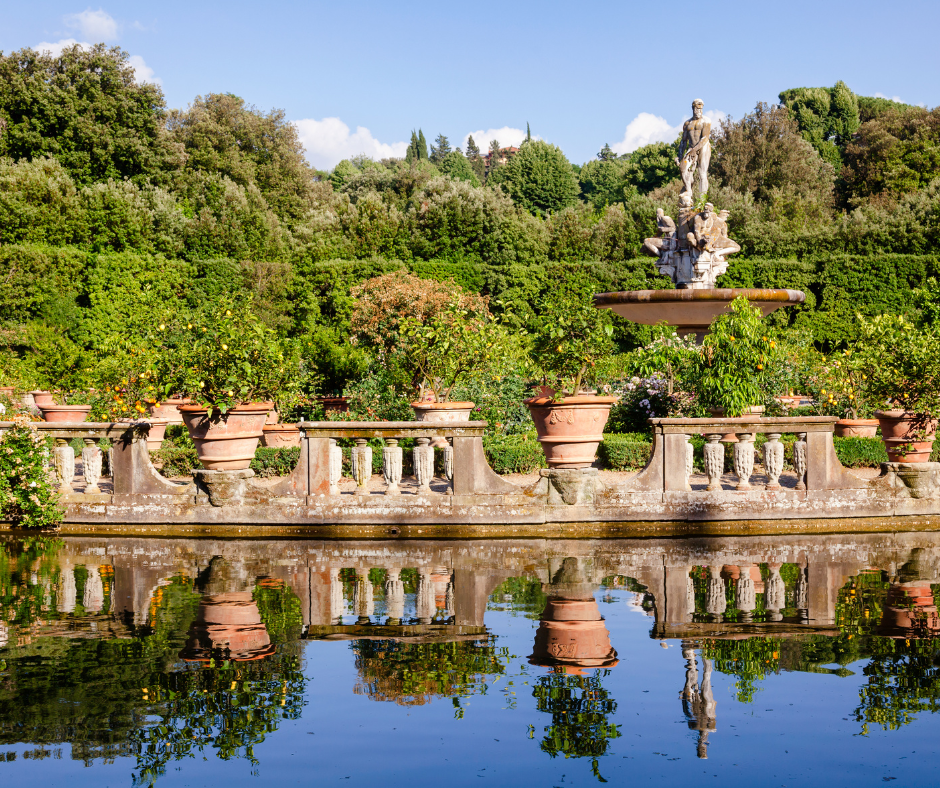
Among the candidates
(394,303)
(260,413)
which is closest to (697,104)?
(394,303)

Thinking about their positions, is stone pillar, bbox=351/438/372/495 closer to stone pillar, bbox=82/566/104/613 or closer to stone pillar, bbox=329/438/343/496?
stone pillar, bbox=329/438/343/496

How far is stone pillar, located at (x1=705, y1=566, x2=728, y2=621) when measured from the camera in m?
5.46

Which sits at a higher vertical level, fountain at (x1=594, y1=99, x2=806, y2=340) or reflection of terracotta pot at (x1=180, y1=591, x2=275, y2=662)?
fountain at (x1=594, y1=99, x2=806, y2=340)

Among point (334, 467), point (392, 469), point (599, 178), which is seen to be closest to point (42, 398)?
point (334, 467)

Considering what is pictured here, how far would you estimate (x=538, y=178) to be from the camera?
43.3m

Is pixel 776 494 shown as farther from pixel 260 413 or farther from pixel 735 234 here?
pixel 735 234

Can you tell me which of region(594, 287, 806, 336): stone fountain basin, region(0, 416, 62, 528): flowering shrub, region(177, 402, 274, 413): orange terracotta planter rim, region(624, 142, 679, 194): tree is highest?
region(624, 142, 679, 194): tree

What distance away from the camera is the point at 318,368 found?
15.9 metres

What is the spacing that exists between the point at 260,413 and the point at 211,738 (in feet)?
15.2

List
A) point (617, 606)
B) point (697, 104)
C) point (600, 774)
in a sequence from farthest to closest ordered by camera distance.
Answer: point (697, 104) → point (617, 606) → point (600, 774)

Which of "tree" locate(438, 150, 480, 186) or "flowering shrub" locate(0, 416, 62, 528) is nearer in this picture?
"flowering shrub" locate(0, 416, 62, 528)

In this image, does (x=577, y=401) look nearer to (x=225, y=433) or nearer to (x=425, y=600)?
(x=425, y=600)

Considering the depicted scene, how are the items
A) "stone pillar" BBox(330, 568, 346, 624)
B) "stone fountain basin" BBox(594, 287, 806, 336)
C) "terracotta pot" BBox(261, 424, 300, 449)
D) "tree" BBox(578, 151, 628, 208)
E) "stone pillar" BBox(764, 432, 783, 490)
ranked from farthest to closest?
"tree" BBox(578, 151, 628, 208)
"terracotta pot" BBox(261, 424, 300, 449)
"stone fountain basin" BBox(594, 287, 806, 336)
"stone pillar" BBox(764, 432, 783, 490)
"stone pillar" BBox(330, 568, 346, 624)

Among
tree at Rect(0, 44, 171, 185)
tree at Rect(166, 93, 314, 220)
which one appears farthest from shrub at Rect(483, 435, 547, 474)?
tree at Rect(166, 93, 314, 220)
